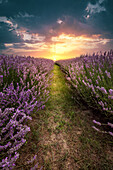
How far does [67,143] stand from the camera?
1.40m

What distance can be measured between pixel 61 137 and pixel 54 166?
1.39 ft

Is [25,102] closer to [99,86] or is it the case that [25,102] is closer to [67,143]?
[67,143]

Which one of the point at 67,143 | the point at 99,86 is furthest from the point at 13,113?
the point at 99,86

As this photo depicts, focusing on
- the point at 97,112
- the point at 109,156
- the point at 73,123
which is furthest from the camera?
the point at 97,112

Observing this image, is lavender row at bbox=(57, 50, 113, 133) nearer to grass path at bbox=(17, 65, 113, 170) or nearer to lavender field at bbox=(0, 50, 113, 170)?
lavender field at bbox=(0, 50, 113, 170)

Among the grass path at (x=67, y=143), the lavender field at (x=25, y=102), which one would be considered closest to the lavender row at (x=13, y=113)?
the lavender field at (x=25, y=102)

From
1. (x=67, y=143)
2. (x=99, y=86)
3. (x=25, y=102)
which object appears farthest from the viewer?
(x=99, y=86)

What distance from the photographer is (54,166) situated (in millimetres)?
1104

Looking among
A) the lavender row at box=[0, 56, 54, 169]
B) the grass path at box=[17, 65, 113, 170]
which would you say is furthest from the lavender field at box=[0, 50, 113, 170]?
the grass path at box=[17, 65, 113, 170]

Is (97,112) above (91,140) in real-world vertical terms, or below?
above

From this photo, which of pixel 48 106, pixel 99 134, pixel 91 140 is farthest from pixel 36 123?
pixel 99 134

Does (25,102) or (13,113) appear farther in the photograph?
(25,102)

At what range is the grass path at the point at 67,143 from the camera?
1.14 metres

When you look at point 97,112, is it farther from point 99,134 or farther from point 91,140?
point 91,140
